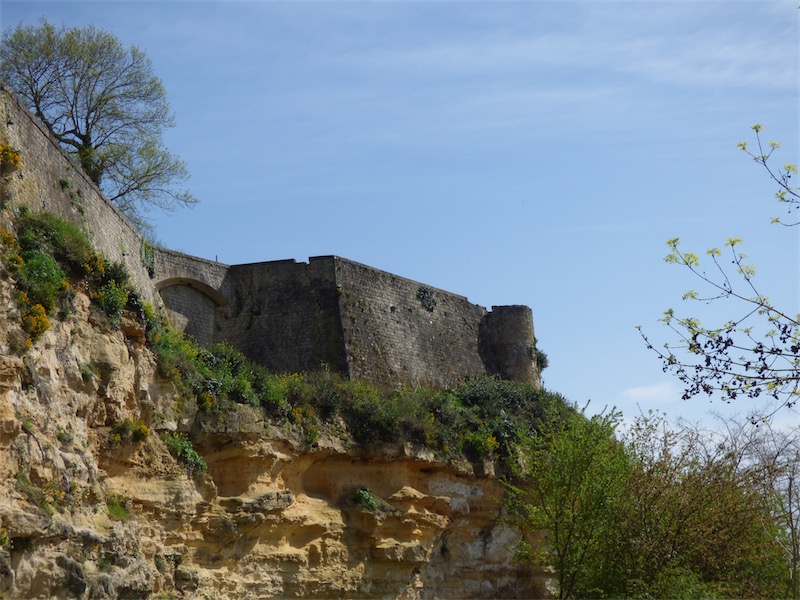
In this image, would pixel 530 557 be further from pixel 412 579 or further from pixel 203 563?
pixel 203 563

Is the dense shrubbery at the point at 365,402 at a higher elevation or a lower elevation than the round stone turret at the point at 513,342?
lower

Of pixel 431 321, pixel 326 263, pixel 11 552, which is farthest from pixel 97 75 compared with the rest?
pixel 11 552

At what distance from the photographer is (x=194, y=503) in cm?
1698

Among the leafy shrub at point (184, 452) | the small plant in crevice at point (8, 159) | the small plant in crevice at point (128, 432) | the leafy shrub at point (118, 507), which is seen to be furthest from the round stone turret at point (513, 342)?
the small plant in crevice at point (8, 159)

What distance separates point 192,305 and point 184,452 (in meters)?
7.16

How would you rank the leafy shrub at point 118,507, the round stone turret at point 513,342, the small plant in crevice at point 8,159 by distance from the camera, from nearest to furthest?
the small plant in crevice at point 8,159 < the leafy shrub at point 118,507 < the round stone turret at point 513,342

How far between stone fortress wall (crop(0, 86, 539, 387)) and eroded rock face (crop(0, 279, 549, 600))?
12.2 feet

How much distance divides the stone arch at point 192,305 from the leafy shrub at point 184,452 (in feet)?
18.7

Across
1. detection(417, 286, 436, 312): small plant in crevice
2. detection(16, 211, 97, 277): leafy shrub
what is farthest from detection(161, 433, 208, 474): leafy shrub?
detection(417, 286, 436, 312): small plant in crevice

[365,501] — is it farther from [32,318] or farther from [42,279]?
[32,318]

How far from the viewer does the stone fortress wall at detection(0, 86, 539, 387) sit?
23531 millimetres

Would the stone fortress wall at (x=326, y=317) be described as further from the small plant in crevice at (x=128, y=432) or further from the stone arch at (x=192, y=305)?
the small plant in crevice at (x=128, y=432)

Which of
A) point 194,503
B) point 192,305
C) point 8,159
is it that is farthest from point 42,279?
point 192,305

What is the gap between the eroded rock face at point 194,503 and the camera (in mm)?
13011
